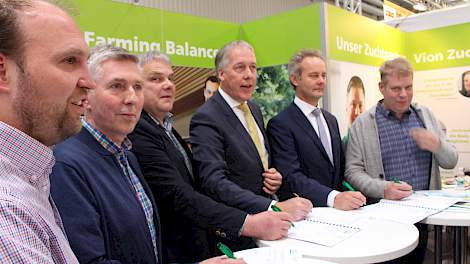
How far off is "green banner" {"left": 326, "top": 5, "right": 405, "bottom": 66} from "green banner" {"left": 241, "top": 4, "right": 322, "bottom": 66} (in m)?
0.16

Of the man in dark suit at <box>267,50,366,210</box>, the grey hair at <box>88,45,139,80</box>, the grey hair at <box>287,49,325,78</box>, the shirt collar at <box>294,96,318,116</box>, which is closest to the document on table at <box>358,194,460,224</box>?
the man in dark suit at <box>267,50,366,210</box>

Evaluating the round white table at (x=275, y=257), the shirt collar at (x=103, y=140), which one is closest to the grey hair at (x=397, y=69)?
the round white table at (x=275, y=257)

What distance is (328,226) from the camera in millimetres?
1683

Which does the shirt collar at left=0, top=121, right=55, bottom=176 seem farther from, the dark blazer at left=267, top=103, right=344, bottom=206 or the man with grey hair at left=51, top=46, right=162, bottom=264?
the dark blazer at left=267, top=103, right=344, bottom=206

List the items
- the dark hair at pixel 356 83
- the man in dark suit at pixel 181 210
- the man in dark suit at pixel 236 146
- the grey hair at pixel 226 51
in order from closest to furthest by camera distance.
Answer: the man in dark suit at pixel 181 210
the man in dark suit at pixel 236 146
the grey hair at pixel 226 51
the dark hair at pixel 356 83

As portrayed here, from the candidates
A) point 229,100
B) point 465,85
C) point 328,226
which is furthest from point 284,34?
point 328,226

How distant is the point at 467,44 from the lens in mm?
4836

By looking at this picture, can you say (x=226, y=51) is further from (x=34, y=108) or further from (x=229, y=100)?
(x=34, y=108)

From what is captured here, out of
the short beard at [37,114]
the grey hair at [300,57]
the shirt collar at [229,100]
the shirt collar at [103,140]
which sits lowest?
the shirt collar at [103,140]

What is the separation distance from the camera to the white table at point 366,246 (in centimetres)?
135

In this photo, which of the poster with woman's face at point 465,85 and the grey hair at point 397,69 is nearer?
the grey hair at point 397,69

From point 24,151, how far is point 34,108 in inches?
3.6

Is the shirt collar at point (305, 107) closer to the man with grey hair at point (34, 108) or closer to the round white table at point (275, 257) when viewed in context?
the round white table at point (275, 257)

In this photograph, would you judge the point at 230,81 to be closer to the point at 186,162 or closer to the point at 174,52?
the point at 186,162
